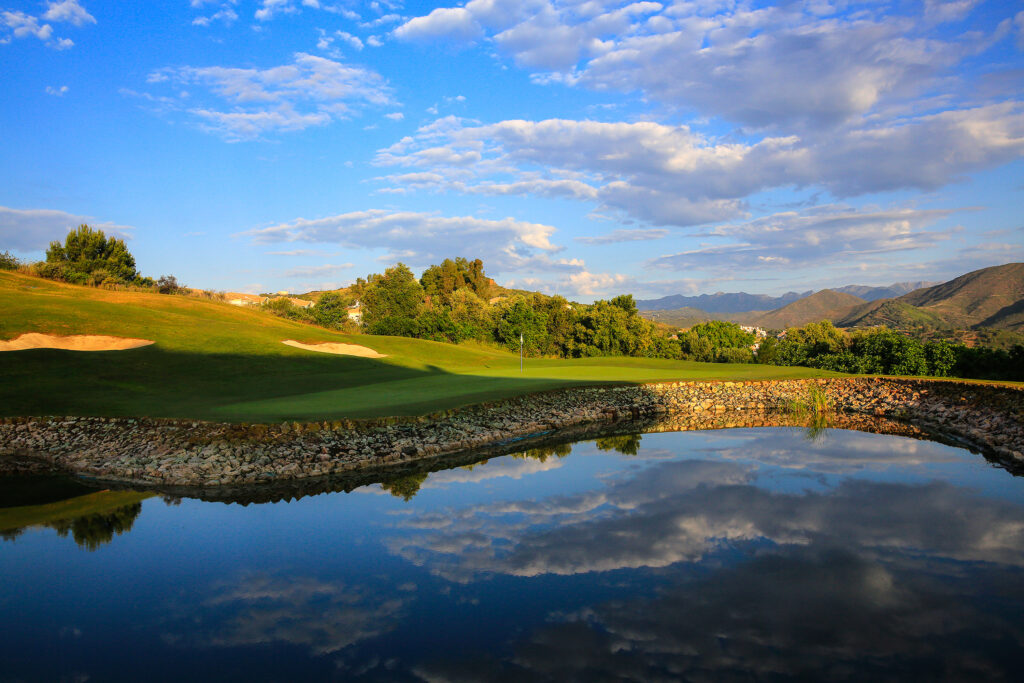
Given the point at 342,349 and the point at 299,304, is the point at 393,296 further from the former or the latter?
the point at 342,349

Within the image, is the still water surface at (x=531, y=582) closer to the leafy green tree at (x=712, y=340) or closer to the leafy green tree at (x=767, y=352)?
the leafy green tree at (x=712, y=340)

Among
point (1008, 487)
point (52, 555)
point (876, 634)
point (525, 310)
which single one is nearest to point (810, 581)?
point (876, 634)

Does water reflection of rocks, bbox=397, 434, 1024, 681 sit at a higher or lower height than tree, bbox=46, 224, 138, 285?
lower

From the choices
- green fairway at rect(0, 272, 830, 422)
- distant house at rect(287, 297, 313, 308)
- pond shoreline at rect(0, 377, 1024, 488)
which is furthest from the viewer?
distant house at rect(287, 297, 313, 308)

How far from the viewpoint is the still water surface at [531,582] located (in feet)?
18.8

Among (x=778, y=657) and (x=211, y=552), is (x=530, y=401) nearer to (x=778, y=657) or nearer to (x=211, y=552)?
(x=211, y=552)

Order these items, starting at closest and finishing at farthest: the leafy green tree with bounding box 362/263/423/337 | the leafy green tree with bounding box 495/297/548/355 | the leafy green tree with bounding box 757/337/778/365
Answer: the leafy green tree with bounding box 495/297/548/355 → the leafy green tree with bounding box 757/337/778/365 → the leafy green tree with bounding box 362/263/423/337

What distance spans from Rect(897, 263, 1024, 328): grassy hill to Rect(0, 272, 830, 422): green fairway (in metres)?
121

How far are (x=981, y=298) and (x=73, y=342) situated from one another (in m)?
180

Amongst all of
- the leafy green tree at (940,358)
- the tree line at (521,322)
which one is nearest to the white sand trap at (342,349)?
the tree line at (521,322)

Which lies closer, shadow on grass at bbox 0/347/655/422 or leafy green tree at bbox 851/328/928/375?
shadow on grass at bbox 0/347/655/422

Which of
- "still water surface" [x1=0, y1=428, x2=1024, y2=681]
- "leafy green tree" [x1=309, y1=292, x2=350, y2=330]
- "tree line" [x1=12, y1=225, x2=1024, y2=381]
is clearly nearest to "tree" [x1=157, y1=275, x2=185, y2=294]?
"tree line" [x1=12, y1=225, x2=1024, y2=381]

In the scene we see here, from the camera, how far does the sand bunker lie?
75.2 ft

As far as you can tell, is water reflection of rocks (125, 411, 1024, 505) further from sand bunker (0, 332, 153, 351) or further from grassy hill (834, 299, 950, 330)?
grassy hill (834, 299, 950, 330)
